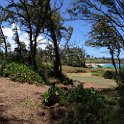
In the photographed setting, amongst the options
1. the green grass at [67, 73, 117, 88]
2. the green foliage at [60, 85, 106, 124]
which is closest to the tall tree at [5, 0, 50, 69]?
the green grass at [67, 73, 117, 88]

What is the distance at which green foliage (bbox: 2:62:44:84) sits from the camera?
835 inches

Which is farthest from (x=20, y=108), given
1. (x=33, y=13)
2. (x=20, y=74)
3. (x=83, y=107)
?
(x=33, y=13)

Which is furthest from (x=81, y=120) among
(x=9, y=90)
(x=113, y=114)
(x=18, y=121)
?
(x=9, y=90)

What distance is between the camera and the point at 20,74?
21719mm

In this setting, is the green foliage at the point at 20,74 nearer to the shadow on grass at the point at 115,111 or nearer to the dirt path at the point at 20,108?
the dirt path at the point at 20,108

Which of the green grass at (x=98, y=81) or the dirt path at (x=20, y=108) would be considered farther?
the green grass at (x=98, y=81)

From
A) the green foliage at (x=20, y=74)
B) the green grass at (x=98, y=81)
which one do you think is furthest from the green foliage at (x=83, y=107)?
the green grass at (x=98, y=81)

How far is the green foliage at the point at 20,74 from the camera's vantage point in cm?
2121

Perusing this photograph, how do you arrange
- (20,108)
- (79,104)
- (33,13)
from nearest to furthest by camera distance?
1. (79,104)
2. (20,108)
3. (33,13)

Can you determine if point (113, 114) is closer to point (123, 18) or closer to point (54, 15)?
point (123, 18)

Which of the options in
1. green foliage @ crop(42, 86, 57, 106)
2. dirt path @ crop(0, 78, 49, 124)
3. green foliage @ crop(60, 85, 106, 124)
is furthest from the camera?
green foliage @ crop(42, 86, 57, 106)

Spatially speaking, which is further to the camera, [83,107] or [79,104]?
[79,104]

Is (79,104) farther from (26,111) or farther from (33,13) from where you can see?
(33,13)

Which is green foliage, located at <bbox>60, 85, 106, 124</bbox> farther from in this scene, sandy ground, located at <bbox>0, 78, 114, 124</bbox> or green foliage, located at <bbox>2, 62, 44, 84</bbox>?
green foliage, located at <bbox>2, 62, 44, 84</bbox>
